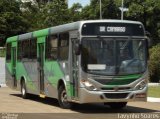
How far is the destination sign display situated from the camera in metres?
18.5

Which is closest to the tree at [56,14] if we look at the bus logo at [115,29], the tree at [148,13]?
the tree at [148,13]

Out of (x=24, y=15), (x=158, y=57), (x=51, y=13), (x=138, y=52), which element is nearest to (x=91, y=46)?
(x=138, y=52)

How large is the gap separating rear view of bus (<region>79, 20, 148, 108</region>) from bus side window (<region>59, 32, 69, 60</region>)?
1.49 meters

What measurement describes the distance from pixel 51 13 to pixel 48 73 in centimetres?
6087

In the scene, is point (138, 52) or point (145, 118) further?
point (138, 52)

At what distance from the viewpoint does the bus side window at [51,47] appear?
69.1ft

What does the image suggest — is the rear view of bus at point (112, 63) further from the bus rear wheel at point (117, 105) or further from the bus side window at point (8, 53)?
the bus side window at point (8, 53)

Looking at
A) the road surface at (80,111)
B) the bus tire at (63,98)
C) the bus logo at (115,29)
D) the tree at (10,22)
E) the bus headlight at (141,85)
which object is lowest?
the road surface at (80,111)

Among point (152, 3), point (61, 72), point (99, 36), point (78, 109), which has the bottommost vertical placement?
point (78, 109)

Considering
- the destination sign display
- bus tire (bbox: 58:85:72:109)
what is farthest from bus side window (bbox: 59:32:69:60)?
the destination sign display

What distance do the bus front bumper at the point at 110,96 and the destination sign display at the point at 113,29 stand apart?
1.95 m

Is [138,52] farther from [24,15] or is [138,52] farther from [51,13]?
[24,15]

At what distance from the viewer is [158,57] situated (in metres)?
42.8

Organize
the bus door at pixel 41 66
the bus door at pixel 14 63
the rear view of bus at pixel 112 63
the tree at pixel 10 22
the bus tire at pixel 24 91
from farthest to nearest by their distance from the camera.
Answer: the tree at pixel 10 22, the bus door at pixel 14 63, the bus tire at pixel 24 91, the bus door at pixel 41 66, the rear view of bus at pixel 112 63
